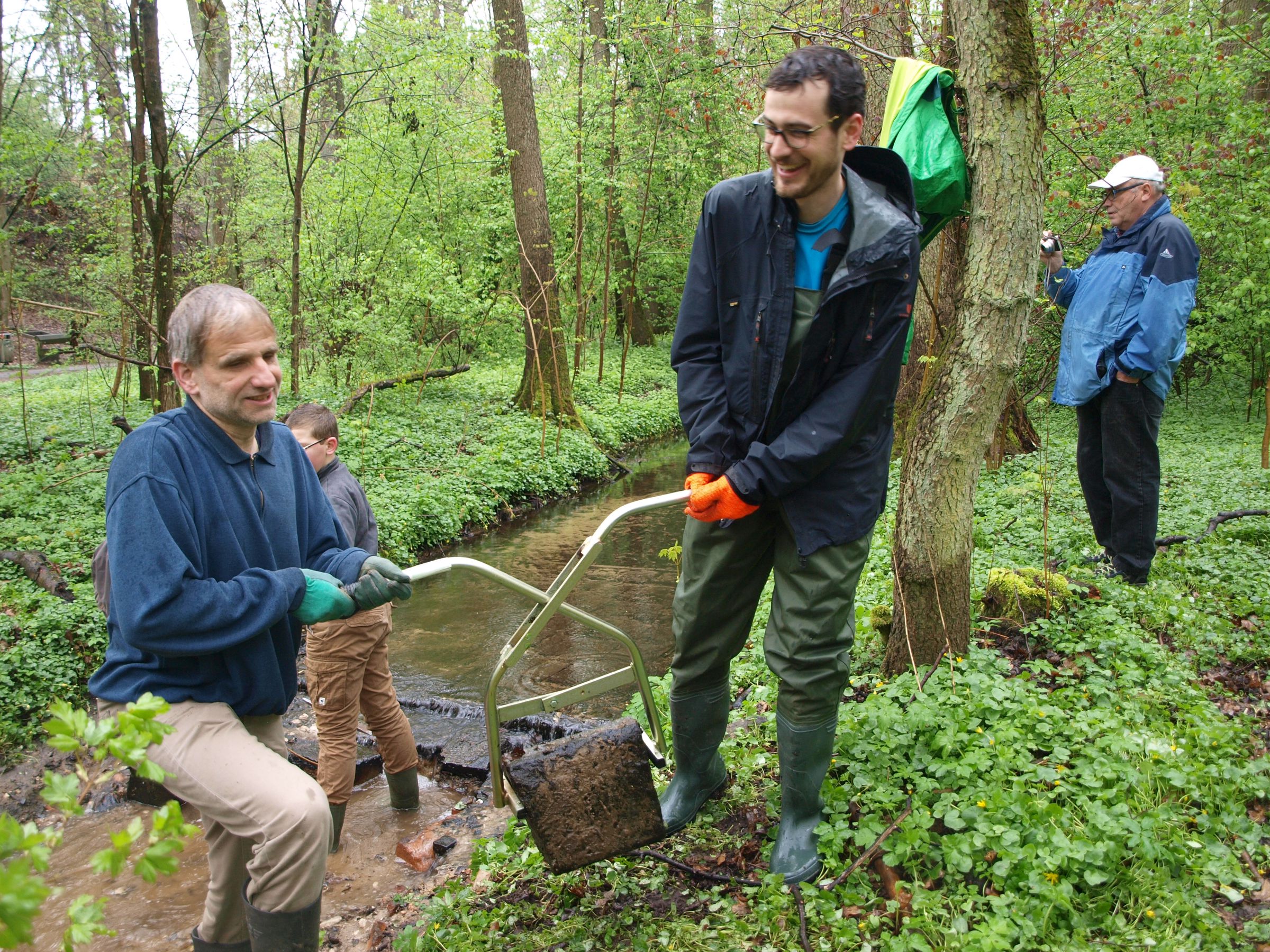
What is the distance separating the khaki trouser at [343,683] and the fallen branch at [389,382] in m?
7.15

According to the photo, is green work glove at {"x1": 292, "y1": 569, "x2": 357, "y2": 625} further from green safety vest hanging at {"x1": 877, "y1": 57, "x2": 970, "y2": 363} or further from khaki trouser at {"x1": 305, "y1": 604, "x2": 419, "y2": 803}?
green safety vest hanging at {"x1": 877, "y1": 57, "x2": 970, "y2": 363}

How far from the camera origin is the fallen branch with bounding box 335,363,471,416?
37.5ft

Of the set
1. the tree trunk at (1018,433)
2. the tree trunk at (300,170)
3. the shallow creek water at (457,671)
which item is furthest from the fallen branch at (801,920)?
the tree trunk at (300,170)

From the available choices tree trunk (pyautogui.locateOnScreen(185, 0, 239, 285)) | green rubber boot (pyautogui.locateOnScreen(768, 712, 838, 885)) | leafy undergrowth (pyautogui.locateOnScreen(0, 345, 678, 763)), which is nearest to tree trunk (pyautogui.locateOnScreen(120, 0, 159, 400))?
tree trunk (pyautogui.locateOnScreen(185, 0, 239, 285))

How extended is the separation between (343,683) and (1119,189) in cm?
498

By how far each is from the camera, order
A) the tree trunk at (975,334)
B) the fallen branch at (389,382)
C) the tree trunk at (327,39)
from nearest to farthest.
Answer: the tree trunk at (975,334) < the tree trunk at (327,39) < the fallen branch at (389,382)

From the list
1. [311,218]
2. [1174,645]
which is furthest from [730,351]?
[311,218]

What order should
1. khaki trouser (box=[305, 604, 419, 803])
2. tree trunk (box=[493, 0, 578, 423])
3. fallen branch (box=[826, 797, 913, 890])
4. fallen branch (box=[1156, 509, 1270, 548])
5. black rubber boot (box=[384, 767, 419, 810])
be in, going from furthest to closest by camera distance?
tree trunk (box=[493, 0, 578, 423])
fallen branch (box=[1156, 509, 1270, 548])
black rubber boot (box=[384, 767, 419, 810])
khaki trouser (box=[305, 604, 419, 803])
fallen branch (box=[826, 797, 913, 890])

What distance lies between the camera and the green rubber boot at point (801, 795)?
283cm

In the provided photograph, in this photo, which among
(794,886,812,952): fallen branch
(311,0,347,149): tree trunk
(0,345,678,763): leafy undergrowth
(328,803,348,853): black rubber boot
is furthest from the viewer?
(311,0,347,149): tree trunk

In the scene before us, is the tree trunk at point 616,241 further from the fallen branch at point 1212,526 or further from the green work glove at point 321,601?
the green work glove at point 321,601

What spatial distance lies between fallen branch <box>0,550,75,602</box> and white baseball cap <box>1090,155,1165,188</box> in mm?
6975

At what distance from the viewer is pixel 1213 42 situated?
9.37m

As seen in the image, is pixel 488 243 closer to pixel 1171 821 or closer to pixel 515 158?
pixel 515 158
